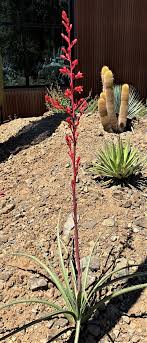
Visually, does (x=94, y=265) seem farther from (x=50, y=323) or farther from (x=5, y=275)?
(x=5, y=275)

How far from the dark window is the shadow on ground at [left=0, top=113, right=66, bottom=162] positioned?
2.35m

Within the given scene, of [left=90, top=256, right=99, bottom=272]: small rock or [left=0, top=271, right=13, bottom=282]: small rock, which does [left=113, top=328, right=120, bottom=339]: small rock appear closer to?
[left=90, top=256, right=99, bottom=272]: small rock

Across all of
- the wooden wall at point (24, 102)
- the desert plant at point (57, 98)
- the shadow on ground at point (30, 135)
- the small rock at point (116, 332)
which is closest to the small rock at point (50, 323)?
the small rock at point (116, 332)

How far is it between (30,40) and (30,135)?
362 cm

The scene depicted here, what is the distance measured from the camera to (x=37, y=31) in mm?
9953

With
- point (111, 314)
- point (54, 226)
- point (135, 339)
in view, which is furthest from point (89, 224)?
point (135, 339)

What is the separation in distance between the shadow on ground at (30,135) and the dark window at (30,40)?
2.35 metres

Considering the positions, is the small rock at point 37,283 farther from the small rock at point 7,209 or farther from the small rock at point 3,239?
the small rock at point 7,209

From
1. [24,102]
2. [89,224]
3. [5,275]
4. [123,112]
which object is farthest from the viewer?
[24,102]

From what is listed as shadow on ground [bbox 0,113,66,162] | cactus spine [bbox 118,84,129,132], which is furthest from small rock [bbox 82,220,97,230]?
cactus spine [bbox 118,84,129,132]

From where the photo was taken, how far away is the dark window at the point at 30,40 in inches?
380

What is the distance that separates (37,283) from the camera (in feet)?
12.1

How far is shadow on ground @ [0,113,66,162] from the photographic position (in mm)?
7000

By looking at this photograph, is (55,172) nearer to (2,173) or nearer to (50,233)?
(2,173)
